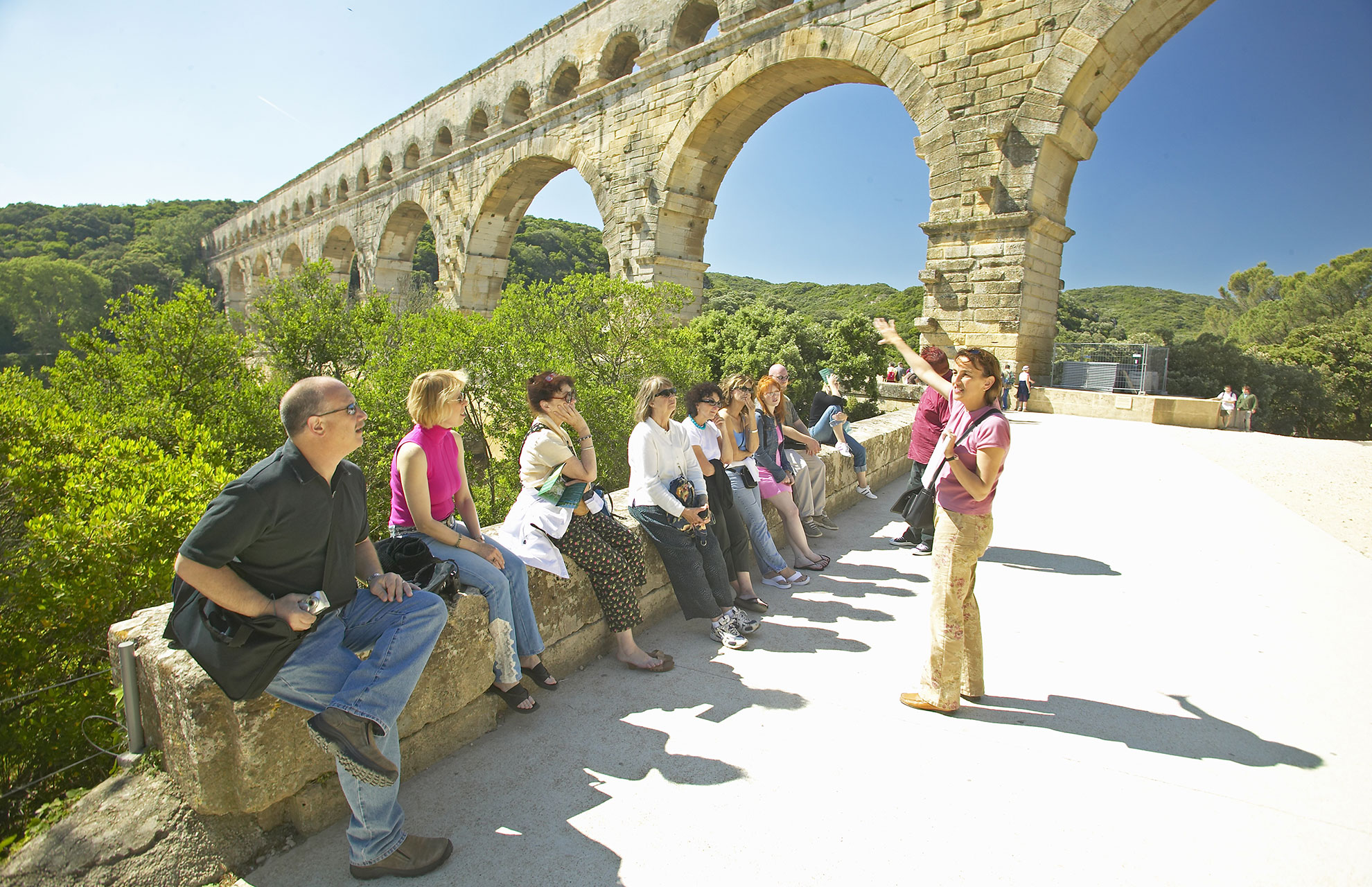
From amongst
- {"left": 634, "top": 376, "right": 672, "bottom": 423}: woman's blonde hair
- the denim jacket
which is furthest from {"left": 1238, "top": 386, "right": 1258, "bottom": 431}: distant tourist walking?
{"left": 634, "top": 376, "right": 672, "bottom": 423}: woman's blonde hair

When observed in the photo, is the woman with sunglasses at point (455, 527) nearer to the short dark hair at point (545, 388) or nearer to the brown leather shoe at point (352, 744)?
the short dark hair at point (545, 388)

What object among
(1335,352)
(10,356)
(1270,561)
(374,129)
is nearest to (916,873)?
(1270,561)

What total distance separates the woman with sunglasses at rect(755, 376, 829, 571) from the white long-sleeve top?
3.21ft

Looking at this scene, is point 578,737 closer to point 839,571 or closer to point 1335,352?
point 839,571

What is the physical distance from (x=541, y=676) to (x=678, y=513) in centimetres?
101

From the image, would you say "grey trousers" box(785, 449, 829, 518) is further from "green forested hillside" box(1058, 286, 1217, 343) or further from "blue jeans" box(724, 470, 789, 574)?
"green forested hillside" box(1058, 286, 1217, 343)

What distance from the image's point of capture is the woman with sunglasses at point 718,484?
12.2ft

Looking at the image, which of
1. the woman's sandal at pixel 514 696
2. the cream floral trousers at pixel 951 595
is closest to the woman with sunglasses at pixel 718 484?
the cream floral trousers at pixel 951 595

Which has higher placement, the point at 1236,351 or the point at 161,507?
the point at 1236,351

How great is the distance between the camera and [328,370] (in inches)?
266

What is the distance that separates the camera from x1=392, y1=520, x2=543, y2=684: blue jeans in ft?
7.86

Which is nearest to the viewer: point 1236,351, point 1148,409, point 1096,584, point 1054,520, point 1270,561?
point 1096,584

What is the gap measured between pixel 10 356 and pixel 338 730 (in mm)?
48175

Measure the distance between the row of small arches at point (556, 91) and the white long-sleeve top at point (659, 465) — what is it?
40.9 feet
